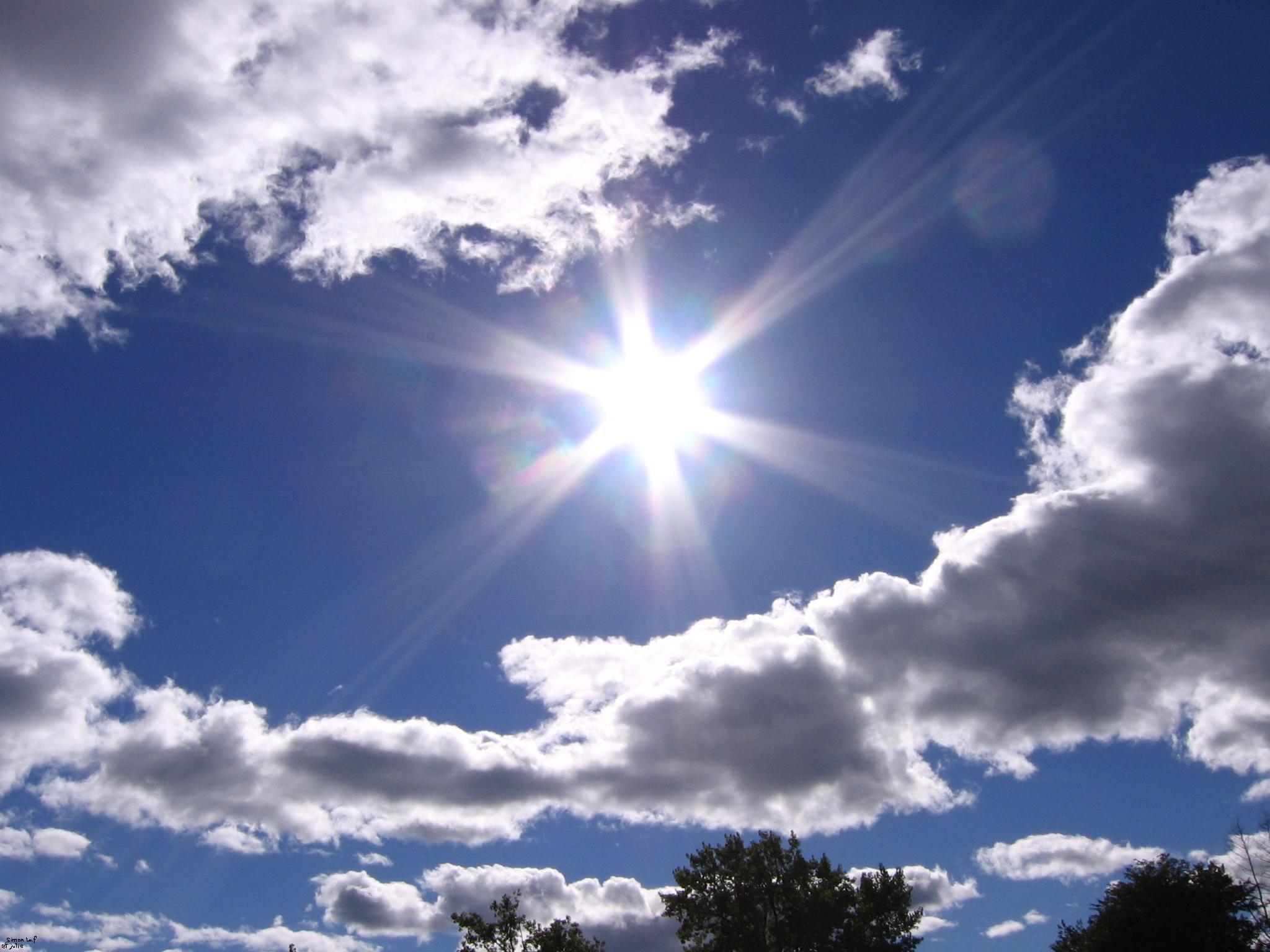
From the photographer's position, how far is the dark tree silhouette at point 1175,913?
1917 inches

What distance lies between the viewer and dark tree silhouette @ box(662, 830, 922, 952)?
54250 millimetres

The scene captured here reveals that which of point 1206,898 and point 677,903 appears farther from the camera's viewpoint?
point 677,903

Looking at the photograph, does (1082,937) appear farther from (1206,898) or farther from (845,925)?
(845,925)

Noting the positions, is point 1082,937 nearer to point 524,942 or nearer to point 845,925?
point 845,925

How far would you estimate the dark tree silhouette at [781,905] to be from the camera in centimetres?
5425

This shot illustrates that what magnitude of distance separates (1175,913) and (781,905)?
71.7 feet

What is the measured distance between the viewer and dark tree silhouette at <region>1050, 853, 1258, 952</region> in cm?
4869

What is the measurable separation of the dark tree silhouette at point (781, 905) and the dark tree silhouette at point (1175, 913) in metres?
11.3

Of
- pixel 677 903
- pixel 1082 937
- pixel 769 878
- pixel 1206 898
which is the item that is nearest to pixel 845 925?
pixel 769 878

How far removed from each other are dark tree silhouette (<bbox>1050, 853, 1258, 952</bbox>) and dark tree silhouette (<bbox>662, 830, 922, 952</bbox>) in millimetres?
11314

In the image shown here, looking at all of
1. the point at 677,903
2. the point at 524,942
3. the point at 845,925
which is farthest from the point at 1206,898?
the point at 524,942

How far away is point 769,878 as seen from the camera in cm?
5584

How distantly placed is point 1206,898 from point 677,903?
30.1m

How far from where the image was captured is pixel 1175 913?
163 ft
